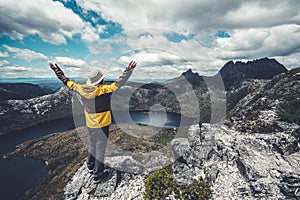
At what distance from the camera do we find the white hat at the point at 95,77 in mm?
6750

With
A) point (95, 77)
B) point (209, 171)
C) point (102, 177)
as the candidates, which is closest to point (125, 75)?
point (95, 77)

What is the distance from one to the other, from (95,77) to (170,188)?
7143 mm

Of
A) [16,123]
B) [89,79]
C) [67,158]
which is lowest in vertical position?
[16,123]

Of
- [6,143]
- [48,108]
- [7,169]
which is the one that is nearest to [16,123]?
[48,108]

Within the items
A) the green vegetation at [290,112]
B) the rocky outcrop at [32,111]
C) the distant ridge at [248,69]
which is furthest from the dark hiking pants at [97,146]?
the distant ridge at [248,69]

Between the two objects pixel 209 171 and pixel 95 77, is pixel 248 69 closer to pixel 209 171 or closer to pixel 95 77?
pixel 209 171

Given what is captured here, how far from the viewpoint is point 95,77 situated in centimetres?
680

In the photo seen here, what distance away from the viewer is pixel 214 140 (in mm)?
13711

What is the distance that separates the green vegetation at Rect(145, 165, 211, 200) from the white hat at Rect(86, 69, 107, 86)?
6247 mm

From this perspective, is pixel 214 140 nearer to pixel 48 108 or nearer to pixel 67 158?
pixel 67 158

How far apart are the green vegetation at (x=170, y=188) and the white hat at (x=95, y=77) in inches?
246

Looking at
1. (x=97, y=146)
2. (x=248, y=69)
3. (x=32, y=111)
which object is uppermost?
(x=97, y=146)

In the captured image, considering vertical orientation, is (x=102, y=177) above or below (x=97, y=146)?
below

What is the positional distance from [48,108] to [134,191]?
4450 inches
